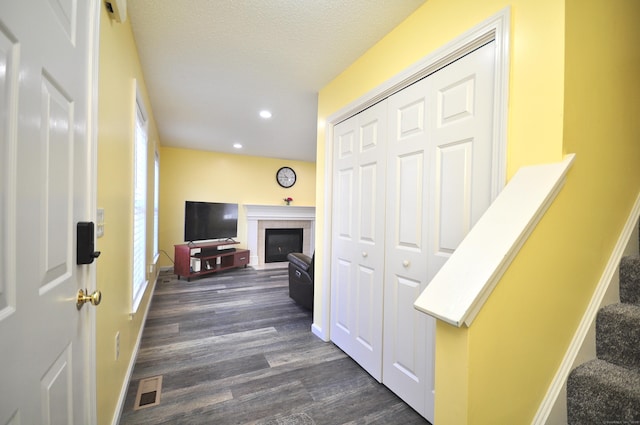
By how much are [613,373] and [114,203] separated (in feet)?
7.84

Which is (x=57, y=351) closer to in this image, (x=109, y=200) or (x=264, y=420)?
(x=109, y=200)

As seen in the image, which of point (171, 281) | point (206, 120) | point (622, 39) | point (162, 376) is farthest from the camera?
point (171, 281)

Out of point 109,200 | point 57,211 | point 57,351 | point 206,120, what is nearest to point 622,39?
point 57,211

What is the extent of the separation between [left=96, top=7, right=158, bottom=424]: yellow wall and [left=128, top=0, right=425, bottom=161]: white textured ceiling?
0.97 ft

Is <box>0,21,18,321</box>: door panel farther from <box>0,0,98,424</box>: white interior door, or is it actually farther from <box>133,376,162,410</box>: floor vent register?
<box>133,376,162,410</box>: floor vent register

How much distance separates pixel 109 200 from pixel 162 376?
1405mm

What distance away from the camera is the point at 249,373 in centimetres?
200

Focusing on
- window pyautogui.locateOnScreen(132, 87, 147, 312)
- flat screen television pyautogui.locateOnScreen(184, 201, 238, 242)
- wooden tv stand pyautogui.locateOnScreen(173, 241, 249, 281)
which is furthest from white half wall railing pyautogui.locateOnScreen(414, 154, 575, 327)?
flat screen television pyautogui.locateOnScreen(184, 201, 238, 242)

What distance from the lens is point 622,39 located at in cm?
127

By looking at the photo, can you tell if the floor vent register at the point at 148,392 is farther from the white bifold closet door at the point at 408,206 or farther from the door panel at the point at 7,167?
the door panel at the point at 7,167

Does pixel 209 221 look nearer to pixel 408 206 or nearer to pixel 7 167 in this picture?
pixel 408 206

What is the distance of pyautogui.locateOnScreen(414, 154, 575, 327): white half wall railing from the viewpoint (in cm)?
84

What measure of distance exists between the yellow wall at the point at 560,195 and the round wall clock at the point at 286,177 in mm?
5173

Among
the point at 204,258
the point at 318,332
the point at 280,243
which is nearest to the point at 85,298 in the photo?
the point at 318,332
